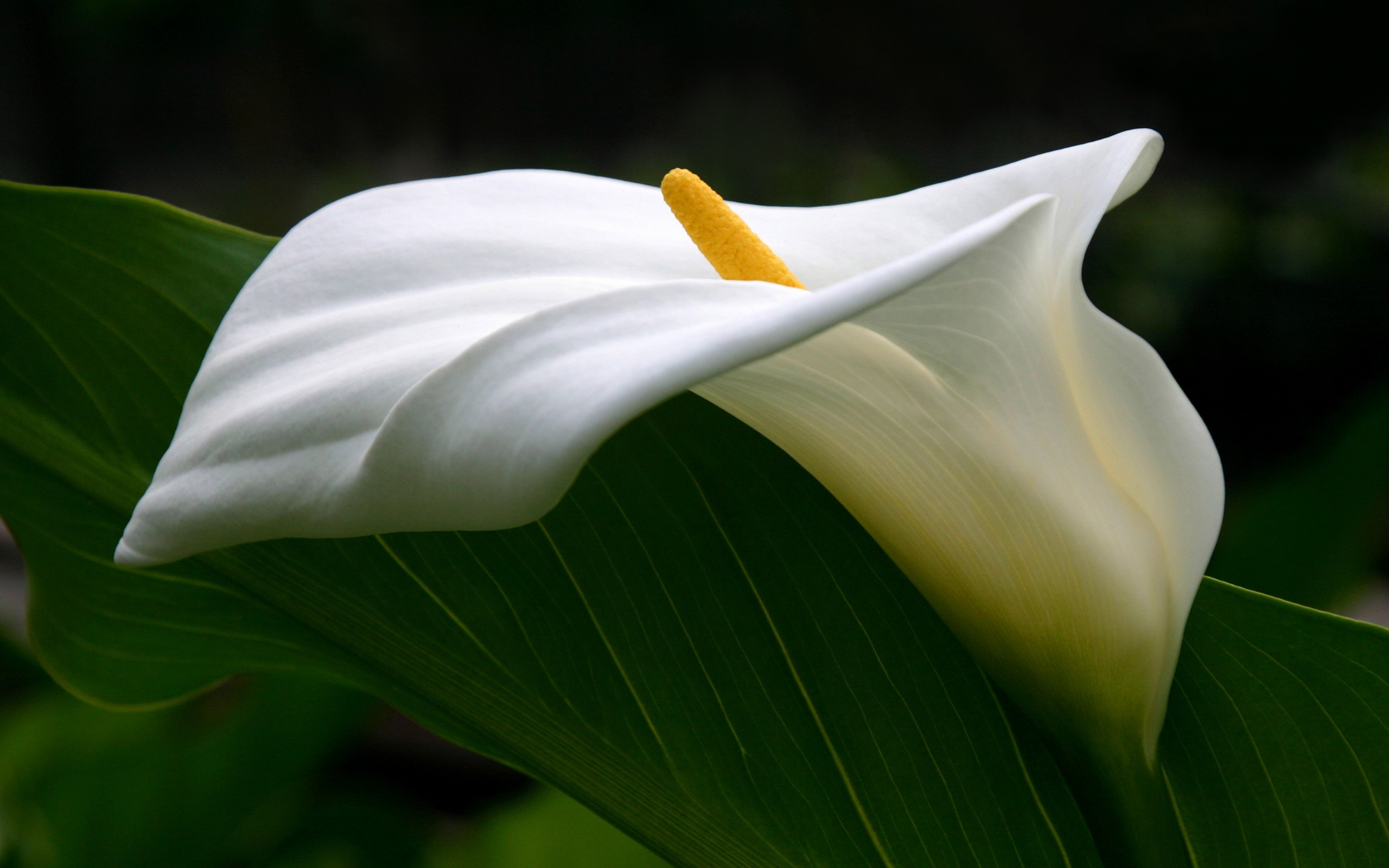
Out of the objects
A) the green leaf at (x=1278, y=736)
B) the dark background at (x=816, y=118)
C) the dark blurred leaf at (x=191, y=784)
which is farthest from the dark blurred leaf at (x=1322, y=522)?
the dark background at (x=816, y=118)

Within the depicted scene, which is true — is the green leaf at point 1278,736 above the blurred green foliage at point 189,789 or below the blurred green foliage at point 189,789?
above

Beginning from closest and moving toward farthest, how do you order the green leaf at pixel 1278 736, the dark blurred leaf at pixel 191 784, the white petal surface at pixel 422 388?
the white petal surface at pixel 422 388 → the green leaf at pixel 1278 736 → the dark blurred leaf at pixel 191 784

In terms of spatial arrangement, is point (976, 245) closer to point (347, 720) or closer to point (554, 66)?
point (347, 720)

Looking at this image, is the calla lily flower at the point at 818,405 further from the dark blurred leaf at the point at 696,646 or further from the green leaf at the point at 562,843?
the green leaf at the point at 562,843

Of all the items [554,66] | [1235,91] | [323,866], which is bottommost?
[323,866]

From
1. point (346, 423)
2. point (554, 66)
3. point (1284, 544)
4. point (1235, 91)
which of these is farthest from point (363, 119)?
point (346, 423)

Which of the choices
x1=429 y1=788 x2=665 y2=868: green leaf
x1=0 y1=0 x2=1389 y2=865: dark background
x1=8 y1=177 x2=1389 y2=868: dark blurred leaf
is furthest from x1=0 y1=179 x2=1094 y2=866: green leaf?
x1=0 y1=0 x2=1389 y2=865: dark background
